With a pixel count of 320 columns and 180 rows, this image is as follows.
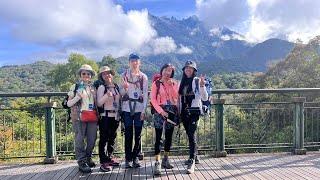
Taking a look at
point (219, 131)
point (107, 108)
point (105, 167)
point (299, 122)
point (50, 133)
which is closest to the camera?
point (107, 108)

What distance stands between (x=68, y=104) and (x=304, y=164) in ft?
13.1

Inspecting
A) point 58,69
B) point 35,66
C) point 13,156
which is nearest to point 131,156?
point 13,156

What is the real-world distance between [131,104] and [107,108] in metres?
0.37

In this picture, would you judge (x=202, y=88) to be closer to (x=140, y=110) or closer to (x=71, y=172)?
(x=140, y=110)

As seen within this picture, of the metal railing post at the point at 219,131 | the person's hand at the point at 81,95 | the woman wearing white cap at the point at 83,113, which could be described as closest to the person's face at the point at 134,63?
the woman wearing white cap at the point at 83,113

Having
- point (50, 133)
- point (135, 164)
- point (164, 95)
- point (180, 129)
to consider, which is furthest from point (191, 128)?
point (50, 133)

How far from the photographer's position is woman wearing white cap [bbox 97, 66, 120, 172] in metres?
6.57

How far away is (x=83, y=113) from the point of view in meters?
6.54

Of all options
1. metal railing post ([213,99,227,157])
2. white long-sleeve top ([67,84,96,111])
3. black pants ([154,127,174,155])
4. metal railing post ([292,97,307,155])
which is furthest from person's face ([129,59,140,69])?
metal railing post ([292,97,307,155])

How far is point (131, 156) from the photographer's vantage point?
695 centimetres

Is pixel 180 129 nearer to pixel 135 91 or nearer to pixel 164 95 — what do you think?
pixel 164 95

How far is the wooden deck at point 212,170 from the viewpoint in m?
6.35

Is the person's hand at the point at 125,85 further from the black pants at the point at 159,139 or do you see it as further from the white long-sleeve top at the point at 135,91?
the black pants at the point at 159,139

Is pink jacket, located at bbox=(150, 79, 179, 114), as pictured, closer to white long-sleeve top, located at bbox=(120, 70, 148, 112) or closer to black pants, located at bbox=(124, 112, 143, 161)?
white long-sleeve top, located at bbox=(120, 70, 148, 112)
